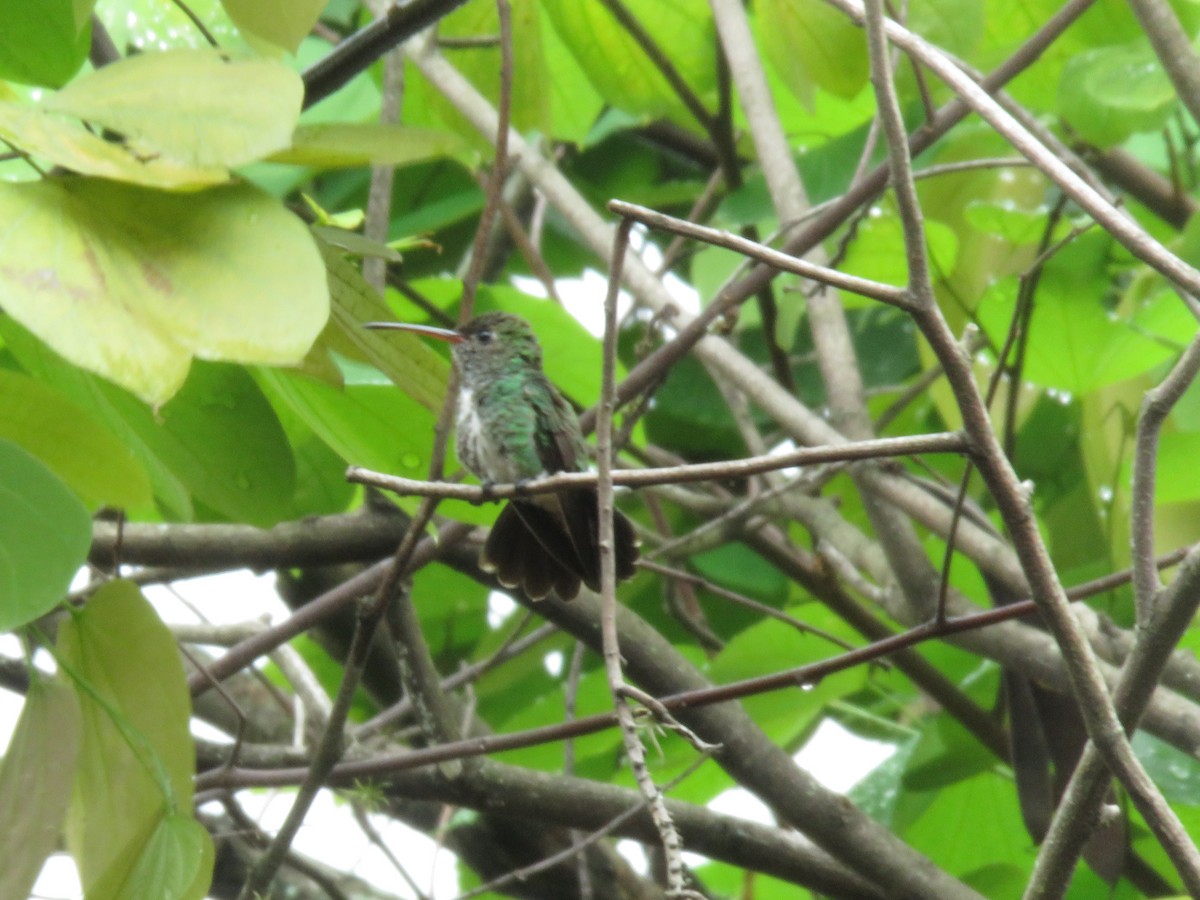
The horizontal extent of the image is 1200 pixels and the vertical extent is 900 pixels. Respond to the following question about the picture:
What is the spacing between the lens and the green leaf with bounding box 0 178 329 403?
0.96 meters

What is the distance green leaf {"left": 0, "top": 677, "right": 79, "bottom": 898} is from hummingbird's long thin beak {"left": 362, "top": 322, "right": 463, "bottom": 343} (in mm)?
544

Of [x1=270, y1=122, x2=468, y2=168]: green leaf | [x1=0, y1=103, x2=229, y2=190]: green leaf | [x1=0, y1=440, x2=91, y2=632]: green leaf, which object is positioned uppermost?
[x1=270, y1=122, x2=468, y2=168]: green leaf

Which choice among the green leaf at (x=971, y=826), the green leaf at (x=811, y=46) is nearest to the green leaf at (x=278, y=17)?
the green leaf at (x=811, y=46)

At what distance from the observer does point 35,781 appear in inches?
55.4

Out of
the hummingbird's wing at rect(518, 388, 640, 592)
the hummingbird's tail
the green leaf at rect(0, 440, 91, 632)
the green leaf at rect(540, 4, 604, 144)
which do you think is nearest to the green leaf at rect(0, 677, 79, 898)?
the green leaf at rect(0, 440, 91, 632)

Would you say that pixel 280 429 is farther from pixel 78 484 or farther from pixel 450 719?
pixel 450 719

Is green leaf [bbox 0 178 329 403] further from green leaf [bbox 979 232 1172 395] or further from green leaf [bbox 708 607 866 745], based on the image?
green leaf [bbox 979 232 1172 395]

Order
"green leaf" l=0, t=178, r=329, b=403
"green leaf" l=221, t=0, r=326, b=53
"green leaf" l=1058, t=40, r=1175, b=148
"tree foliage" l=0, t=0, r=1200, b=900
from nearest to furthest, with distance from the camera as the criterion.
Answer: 1. "green leaf" l=0, t=178, r=329, b=403
2. "tree foliage" l=0, t=0, r=1200, b=900
3. "green leaf" l=221, t=0, r=326, b=53
4. "green leaf" l=1058, t=40, r=1175, b=148

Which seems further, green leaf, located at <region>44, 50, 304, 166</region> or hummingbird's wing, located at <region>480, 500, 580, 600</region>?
hummingbird's wing, located at <region>480, 500, 580, 600</region>

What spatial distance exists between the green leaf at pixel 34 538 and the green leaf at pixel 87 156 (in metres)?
0.34

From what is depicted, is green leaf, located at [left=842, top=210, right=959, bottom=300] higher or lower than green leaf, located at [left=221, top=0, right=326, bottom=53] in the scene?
higher

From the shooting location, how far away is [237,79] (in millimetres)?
1107

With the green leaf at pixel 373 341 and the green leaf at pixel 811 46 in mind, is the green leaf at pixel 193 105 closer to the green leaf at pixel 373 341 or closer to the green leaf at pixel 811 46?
the green leaf at pixel 373 341

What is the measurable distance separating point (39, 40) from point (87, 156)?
1.69ft
